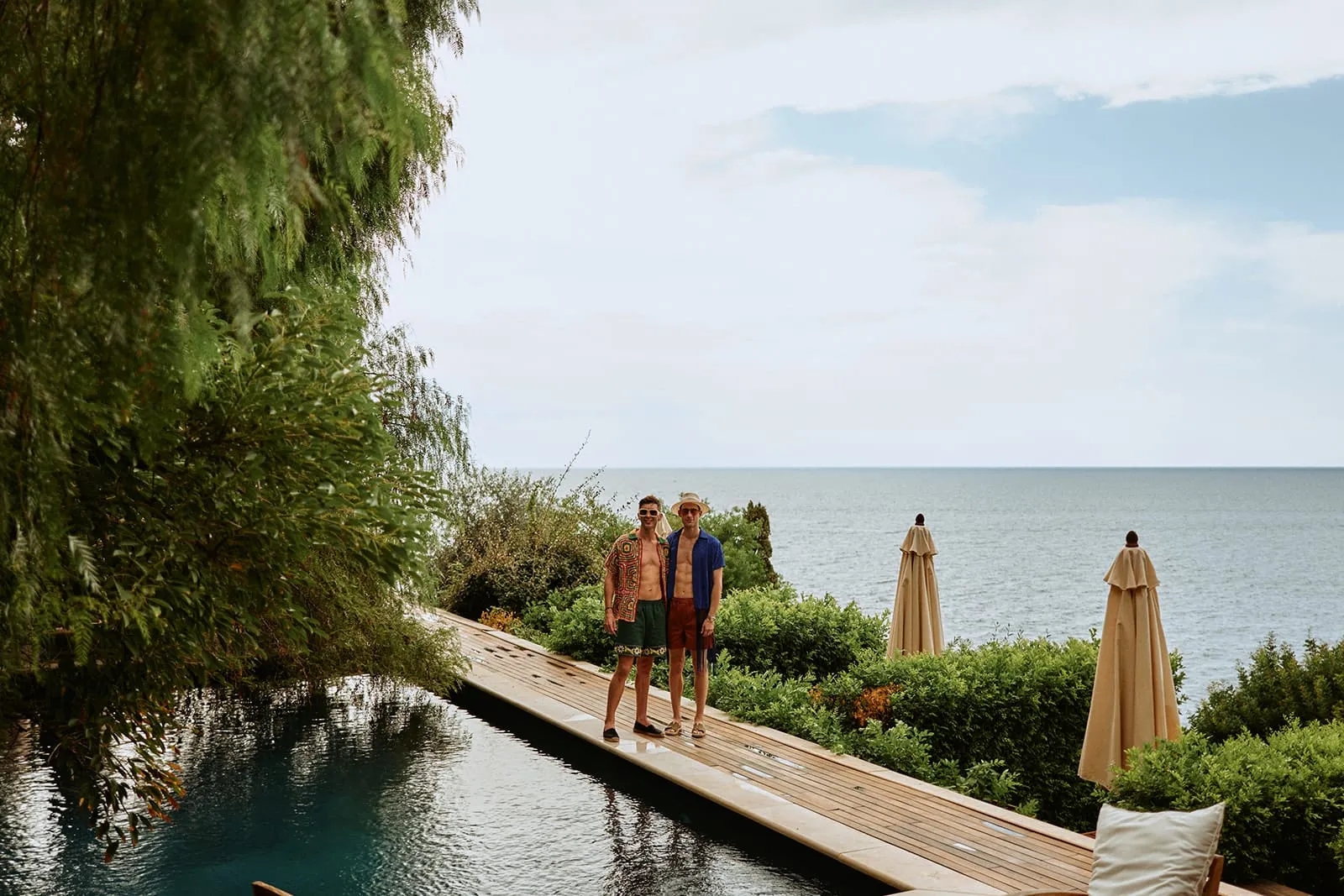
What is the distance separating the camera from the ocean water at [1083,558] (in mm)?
35312

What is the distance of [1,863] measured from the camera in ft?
21.5

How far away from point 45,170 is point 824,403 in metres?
99.9

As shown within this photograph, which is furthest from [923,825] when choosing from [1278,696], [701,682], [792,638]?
[792,638]

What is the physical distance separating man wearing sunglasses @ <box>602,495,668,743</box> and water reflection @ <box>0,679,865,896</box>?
0.79 m

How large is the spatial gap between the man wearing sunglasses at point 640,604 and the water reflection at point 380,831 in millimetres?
785

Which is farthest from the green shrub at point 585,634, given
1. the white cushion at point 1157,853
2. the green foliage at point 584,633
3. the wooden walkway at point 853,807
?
the white cushion at point 1157,853

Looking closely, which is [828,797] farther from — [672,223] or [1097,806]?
[672,223]

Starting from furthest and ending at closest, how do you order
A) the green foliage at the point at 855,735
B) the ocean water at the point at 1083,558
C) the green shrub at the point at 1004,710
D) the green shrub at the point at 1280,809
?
the ocean water at the point at 1083,558 → the green shrub at the point at 1004,710 → the green foliage at the point at 855,735 → the green shrub at the point at 1280,809

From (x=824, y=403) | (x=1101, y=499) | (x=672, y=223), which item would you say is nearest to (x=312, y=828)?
(x=672, y=223)

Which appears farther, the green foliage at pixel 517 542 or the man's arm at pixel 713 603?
the green foliage at pixel 517 542

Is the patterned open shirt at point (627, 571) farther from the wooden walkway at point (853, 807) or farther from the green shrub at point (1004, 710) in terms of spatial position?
the green shrub at point (1004, 710)

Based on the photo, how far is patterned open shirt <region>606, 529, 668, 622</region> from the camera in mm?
8852

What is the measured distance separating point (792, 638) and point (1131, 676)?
15.3 ft

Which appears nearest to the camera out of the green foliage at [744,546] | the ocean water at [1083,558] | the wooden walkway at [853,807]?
the wooden walkway at [853,807]
